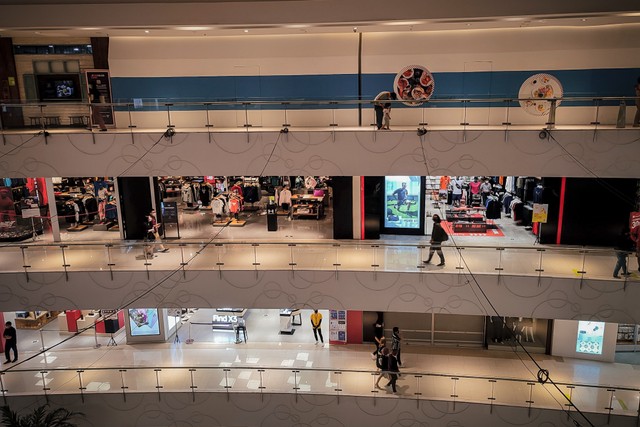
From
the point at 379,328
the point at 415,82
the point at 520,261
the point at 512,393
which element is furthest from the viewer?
the point at 379,328

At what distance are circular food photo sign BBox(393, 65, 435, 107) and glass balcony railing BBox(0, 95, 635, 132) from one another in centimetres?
147

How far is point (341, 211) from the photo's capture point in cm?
1598

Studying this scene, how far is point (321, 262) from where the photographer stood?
1321 cm

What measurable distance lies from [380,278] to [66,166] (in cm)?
909

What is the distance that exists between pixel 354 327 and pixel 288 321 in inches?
94.9

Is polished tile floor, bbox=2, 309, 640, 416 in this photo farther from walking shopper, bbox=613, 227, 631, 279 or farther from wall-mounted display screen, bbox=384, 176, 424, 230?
wall-mounted display screen, bbox=384, 176, 424, 230

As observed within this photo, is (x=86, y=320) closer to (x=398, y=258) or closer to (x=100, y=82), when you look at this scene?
(x=100, y=82)

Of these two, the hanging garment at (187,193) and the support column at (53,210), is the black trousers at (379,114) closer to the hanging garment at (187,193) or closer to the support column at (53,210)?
the hanging garment at (187,193)

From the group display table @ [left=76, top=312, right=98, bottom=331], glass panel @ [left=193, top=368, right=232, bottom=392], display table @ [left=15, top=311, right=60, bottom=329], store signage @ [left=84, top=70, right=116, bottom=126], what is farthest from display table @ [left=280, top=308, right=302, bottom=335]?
store signage @ [left=84, top=70, right=116, bottom=126]

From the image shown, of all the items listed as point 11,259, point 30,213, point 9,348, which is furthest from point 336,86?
point 9,348

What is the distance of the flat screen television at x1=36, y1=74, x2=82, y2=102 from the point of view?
52.5 ft

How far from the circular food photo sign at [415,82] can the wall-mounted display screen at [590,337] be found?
8.13 metres

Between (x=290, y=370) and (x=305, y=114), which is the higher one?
(x=305, y=114)

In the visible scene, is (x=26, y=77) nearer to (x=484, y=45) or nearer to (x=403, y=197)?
(x=403, y=197)
